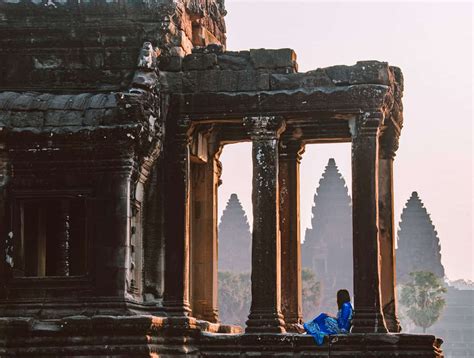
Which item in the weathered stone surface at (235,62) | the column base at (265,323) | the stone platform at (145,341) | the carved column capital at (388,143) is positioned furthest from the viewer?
the carved column capital at (388,143)

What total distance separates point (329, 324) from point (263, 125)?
3.17 meters

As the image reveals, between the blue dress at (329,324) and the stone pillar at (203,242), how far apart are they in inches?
131

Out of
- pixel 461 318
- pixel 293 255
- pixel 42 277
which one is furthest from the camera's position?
pixel 461 318

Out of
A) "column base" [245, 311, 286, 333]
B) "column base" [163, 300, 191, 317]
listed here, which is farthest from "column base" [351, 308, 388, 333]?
"column base" [163, 300, 191, 317]

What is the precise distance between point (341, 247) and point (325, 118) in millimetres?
106295

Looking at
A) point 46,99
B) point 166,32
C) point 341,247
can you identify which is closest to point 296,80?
point 166,32

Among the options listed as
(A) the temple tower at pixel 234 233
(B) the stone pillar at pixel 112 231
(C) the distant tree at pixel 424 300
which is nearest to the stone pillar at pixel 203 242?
(B) the stone pillar at pixel 112 231

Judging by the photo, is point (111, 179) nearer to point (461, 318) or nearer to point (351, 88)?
point (351, 88)

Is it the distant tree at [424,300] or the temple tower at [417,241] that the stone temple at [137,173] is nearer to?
the distant tree at [424,300]

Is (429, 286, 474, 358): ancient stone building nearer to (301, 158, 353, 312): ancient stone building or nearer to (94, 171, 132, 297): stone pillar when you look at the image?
(301, 158, 353, 312): ancient stone building

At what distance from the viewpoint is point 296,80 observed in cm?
2081

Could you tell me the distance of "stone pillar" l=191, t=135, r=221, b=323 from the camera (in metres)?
22.8

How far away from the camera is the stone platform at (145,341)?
63.5 feet

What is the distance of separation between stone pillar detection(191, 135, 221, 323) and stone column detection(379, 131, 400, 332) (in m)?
2.76
